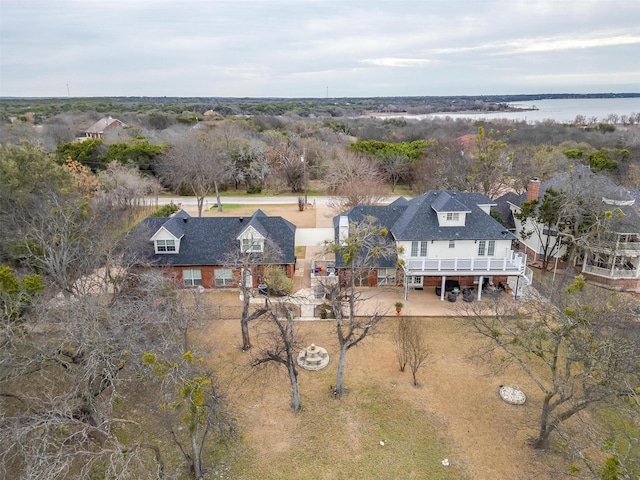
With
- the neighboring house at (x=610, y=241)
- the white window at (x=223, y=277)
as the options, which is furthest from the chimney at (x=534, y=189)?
the white window at (x=223, y=277)

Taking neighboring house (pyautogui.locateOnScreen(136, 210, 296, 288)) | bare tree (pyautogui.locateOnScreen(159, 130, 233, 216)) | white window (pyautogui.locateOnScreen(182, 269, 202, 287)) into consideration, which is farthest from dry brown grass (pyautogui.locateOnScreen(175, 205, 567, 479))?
bare tree (pyautogui.locateOnScreen(159, 130, 233, 216))

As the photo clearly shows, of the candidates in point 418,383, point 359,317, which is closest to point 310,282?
point 359,317

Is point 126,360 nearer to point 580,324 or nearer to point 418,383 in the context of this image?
point 418,383

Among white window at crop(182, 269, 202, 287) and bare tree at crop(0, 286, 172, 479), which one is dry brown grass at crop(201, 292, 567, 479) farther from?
white window at crop(182, 269, 202, 287)

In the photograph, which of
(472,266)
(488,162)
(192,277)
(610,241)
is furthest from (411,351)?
(488,162)

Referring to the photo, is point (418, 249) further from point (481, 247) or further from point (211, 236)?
point (211, 236)

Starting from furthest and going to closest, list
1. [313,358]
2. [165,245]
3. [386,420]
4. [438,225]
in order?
1. [165,245]
2. [438,225]
3. [313,358]
4. [386,420]
